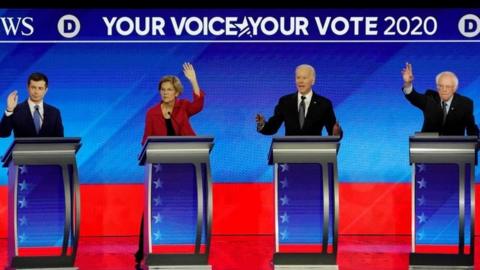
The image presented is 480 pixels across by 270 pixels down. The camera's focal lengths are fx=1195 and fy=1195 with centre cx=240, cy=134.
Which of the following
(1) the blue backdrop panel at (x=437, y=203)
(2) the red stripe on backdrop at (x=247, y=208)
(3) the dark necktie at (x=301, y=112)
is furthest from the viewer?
(2) the red stripe on backdrop at (x=247, y=208)

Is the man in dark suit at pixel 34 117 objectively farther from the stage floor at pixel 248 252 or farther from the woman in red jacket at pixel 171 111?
the stage floor at pixel 248 252

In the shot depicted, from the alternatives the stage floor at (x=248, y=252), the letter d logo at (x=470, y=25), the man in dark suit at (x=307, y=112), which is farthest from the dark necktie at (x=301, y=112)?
the letter d logo at (x=470, y=25)

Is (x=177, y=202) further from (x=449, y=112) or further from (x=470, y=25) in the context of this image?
(x=470, y=25)

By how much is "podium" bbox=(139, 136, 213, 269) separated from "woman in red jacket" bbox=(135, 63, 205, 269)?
0.71 meters

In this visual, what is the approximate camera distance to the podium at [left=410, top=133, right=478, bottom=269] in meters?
8.62

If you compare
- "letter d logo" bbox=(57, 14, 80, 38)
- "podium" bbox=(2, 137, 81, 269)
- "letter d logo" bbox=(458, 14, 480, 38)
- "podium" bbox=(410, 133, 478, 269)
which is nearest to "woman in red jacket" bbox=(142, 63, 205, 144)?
"podium" bbox=(2, 137, 81, 269)

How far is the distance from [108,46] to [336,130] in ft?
9.53

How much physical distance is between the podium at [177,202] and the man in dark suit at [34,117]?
1.18 metres

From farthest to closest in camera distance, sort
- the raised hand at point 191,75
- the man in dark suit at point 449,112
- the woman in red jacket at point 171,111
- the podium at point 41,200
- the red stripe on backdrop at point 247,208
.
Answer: the red stripe on backdrop at point 247,208, the raised hand at point 191,75, the man in dark suit at point 449,112, the woman in red jacket at point 171,111, the podium at point 41,200

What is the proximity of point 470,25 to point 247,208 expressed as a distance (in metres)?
2.69

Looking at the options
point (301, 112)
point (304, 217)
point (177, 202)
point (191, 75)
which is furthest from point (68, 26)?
point (304, 217)

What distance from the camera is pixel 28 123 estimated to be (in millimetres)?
9609

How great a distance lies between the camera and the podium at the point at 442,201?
8.62 metres

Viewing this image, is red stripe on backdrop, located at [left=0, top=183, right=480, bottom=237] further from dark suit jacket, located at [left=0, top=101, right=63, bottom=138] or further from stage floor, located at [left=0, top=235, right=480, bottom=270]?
dark suit jacket, located at [left=0, top=101, right=63, bottom=138]
